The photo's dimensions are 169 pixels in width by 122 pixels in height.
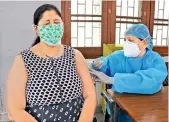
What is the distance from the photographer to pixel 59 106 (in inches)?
56.9

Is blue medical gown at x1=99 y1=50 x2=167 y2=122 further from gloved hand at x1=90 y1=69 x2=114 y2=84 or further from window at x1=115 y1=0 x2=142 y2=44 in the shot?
window at x1=115 y1=0 x2=142 y2=44

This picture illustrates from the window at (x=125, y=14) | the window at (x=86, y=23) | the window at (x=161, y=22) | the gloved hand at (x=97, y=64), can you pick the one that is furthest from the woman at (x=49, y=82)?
the window at (x=161, y=22)

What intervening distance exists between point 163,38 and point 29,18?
6.31 ft

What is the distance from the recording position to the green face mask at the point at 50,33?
151 cm

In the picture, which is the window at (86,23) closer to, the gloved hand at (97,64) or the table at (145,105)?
the gloved hand at (97,64)

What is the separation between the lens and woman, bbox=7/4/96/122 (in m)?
1.40

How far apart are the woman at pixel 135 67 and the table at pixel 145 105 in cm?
5

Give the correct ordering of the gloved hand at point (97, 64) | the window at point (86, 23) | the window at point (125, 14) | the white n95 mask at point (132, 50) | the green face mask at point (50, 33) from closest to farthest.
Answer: the green face mask at point (50, 33) < the white n95 mask at point (132, 50) < the gloved hand at point (97, 64) < the window at point (86, 23) < the window at point (125, 14)

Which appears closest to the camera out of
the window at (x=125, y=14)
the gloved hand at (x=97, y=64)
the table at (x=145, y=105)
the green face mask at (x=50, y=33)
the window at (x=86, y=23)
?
the table at (x=145, y=105)

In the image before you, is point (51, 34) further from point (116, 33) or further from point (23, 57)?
point (116, 33)

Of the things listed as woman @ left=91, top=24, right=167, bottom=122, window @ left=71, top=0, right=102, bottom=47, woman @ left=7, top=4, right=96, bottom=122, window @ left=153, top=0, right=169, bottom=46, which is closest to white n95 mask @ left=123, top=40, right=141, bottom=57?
woman @ left=91, top=24, right=167, bottom=122

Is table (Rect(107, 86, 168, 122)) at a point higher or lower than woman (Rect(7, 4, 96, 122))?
lower

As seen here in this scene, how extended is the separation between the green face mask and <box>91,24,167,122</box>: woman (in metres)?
0.47

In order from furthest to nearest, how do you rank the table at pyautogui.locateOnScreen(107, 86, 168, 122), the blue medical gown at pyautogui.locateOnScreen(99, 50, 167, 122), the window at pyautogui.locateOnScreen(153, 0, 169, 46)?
the window at pyautogui.locateOnScreen(153, 0, 169, 46) → the blue medical gown at pyautogui.locateOnScreen(99, 50, 167, 122) → the table at pyautogui.locateOnScreen(107, 86, 168, 122)
